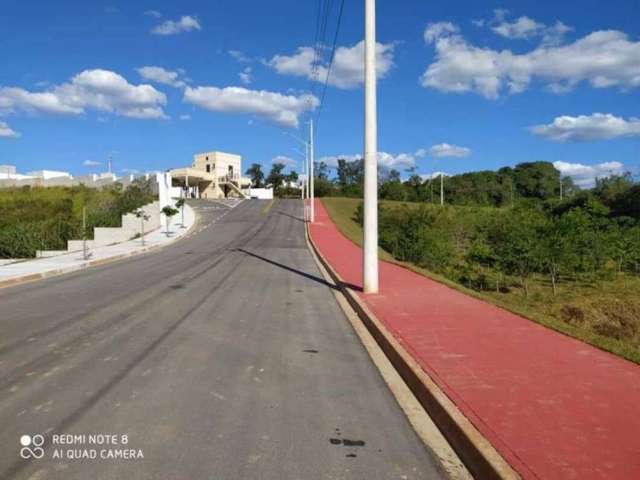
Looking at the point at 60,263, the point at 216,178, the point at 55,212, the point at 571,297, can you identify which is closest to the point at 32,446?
the point at 60,263

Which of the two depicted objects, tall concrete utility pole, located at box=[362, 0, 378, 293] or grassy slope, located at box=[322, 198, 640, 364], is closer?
tall concrete utility pole, located at box=[362, 0, 378, 293]

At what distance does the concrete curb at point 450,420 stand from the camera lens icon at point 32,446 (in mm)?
3283

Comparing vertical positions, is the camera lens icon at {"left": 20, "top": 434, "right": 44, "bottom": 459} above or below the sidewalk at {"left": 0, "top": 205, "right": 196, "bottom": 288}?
above

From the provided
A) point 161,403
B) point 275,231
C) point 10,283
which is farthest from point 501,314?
point 275,231

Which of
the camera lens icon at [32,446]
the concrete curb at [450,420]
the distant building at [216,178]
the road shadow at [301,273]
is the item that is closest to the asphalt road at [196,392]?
the camera lens icon at [32,446]

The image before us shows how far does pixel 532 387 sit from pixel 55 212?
158 ft

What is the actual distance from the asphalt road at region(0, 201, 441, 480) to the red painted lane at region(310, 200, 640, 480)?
712 mm

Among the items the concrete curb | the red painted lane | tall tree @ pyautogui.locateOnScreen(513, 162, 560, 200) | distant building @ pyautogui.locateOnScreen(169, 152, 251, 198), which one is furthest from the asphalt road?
tall tree @ pyautogui.locateOnScreen(513, 162, 560, 200)

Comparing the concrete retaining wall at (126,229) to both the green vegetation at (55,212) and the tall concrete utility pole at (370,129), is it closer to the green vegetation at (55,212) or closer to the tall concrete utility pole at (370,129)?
the green vegetation at (55,212)

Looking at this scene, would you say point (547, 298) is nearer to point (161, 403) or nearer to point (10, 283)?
point (10, 283)

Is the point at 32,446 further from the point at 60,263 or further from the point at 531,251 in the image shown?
the point at 531,251

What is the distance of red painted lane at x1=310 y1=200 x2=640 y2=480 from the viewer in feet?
13.3

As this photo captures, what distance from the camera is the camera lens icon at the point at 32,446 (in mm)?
4316

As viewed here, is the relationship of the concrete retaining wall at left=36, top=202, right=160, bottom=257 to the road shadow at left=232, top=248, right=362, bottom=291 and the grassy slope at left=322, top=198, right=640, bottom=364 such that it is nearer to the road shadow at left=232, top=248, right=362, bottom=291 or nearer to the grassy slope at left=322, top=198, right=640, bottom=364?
the road shadow at left=232, top=248, right=362, bottom=291
